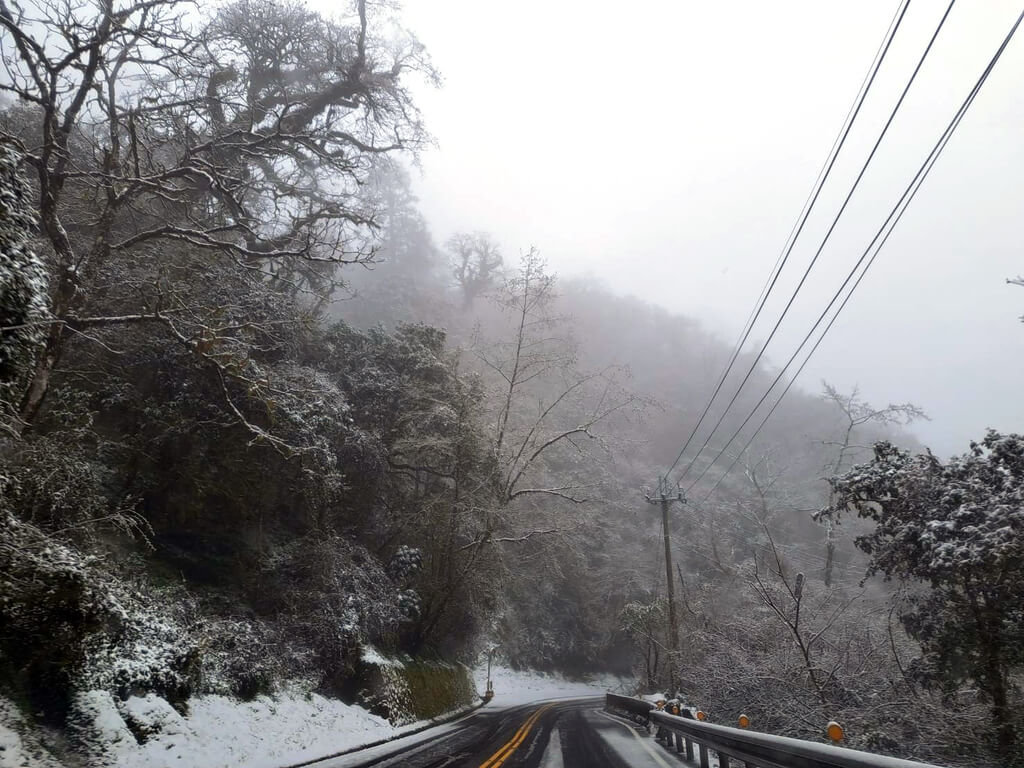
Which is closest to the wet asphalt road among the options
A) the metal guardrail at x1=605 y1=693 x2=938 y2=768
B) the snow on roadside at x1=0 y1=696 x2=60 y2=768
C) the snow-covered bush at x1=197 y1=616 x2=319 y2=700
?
the metal guardrail at x1=605 y1=693 x2=938 y2=768

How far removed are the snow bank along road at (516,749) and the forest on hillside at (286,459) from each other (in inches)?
90.2

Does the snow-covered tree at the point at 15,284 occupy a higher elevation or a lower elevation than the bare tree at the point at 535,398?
lower

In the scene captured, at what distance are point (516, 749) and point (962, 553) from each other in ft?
26.4

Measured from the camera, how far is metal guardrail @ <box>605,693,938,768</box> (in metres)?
3.29

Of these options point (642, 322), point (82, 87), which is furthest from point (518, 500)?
point (642, 322)

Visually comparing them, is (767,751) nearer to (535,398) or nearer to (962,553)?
(962,553)

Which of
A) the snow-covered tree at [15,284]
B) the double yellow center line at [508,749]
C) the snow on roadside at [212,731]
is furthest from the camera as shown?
the double yellow center line at [508,749]

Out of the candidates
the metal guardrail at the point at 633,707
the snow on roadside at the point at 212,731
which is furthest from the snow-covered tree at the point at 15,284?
the metal guardrail at the point at 633,707

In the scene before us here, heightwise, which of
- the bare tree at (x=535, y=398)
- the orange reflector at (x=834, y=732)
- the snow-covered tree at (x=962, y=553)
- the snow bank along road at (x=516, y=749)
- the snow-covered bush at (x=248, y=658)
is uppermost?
the bare tree at (x=535, y=398)

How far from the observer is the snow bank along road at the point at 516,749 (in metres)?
7.67

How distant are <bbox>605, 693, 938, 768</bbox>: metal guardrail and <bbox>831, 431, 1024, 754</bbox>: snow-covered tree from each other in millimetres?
5019

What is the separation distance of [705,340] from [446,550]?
213 feet

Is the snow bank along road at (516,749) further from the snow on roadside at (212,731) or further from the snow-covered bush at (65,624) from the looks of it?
the snow-covered bush at (65,624)

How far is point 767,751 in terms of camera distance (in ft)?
16.8
